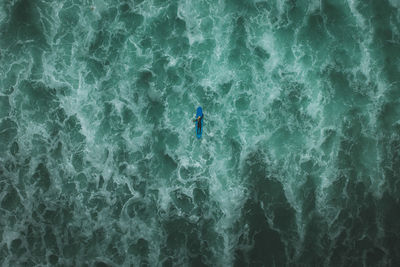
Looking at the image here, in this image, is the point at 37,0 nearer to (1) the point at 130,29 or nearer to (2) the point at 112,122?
(1) the point at 130,29

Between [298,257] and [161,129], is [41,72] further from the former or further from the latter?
[298,257]

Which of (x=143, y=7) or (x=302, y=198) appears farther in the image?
(x=143, y=7)

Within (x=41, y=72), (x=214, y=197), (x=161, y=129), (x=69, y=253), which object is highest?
(x=41, y=72)

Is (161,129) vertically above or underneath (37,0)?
underneath

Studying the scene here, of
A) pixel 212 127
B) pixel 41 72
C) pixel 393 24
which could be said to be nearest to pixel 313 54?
pixel 393 24

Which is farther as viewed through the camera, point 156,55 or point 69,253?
point 156,55

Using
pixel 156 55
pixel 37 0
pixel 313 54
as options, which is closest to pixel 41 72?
pixel 37 0
